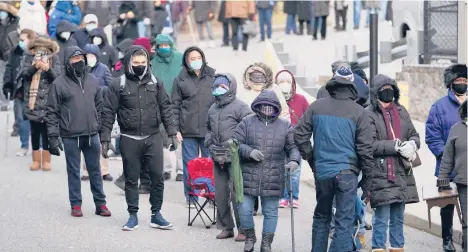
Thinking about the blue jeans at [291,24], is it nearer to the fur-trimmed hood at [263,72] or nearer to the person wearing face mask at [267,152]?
the fur-trimmed hood at [263,72]

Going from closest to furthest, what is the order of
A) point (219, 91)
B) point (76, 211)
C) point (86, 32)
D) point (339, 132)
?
point (339, 132)
point (219, 91)
point (76, 211)
point (86, 32)

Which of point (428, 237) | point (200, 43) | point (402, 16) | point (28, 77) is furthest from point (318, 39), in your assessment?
point (428, 237)

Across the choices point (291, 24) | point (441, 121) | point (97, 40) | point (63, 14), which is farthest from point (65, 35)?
point (291, 24)

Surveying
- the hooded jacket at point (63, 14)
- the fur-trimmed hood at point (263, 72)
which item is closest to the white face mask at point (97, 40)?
the hooded jacket at point (63, 14)

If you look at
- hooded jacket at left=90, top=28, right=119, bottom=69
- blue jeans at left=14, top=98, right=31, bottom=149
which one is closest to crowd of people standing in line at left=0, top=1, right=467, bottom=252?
blue jeans at left=14, top=98, right=31, bottom=149

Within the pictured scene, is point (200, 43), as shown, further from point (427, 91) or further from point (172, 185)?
point (172, 185)

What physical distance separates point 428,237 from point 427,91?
26.3ft

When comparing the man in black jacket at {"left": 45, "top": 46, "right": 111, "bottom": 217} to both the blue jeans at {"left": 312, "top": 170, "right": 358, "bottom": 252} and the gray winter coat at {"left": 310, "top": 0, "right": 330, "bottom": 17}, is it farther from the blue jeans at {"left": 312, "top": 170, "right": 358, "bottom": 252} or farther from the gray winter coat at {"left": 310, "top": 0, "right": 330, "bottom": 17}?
the gray winter coat at {"left": 310, "top": 0, "right": 330, "bottom": 17}

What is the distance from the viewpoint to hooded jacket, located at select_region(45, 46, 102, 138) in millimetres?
14883

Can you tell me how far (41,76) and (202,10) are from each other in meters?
17.9

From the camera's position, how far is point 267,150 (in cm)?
1291

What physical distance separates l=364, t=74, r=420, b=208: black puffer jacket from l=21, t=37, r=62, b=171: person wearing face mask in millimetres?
5824

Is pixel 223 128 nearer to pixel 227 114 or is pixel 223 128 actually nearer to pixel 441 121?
pixel 227 114

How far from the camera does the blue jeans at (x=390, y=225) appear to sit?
12.7 m
